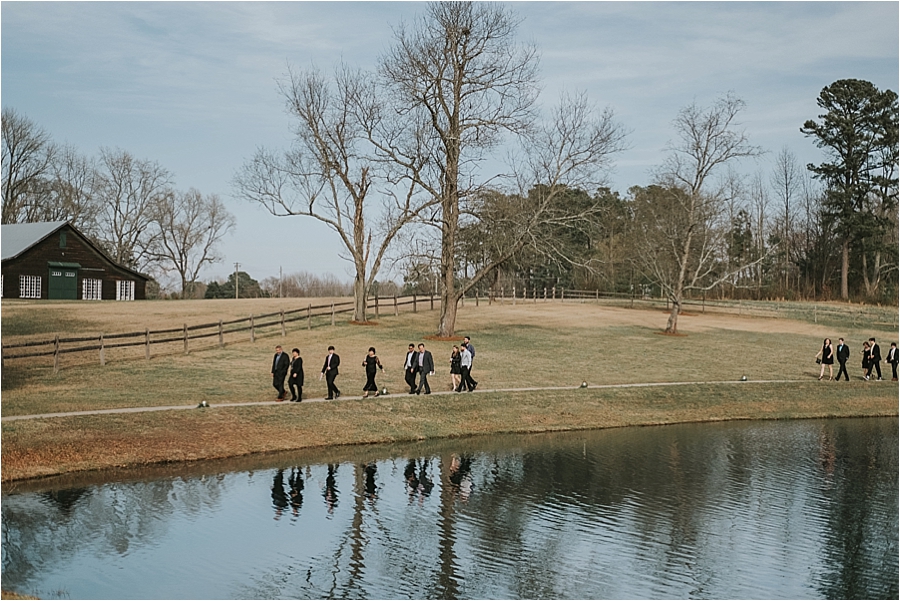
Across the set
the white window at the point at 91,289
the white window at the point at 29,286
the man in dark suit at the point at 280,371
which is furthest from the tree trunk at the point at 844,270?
the white window at the point at 29,286

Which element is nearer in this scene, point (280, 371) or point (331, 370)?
point (280, 371)

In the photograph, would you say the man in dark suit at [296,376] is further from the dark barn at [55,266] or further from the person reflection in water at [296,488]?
the dark barn at [55,266]

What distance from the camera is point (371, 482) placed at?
2036cm

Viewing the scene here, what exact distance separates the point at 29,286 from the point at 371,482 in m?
51.9

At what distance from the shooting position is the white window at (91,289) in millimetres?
67438

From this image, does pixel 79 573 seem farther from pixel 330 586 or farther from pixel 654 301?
pixel 654 301

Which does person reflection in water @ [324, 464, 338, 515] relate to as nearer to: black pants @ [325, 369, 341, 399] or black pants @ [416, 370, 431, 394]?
black pants @ [325, 369, 341, 399]

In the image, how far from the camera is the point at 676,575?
13938 millimetres

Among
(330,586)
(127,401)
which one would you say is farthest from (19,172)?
(330,586)

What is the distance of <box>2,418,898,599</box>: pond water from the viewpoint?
13.4 m

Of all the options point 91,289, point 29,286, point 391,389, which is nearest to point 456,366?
point 391,389

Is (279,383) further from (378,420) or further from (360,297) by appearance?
(360,297)

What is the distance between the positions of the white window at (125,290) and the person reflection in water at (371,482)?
53.6 metres

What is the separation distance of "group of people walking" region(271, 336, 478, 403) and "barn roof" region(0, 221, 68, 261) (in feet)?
133
